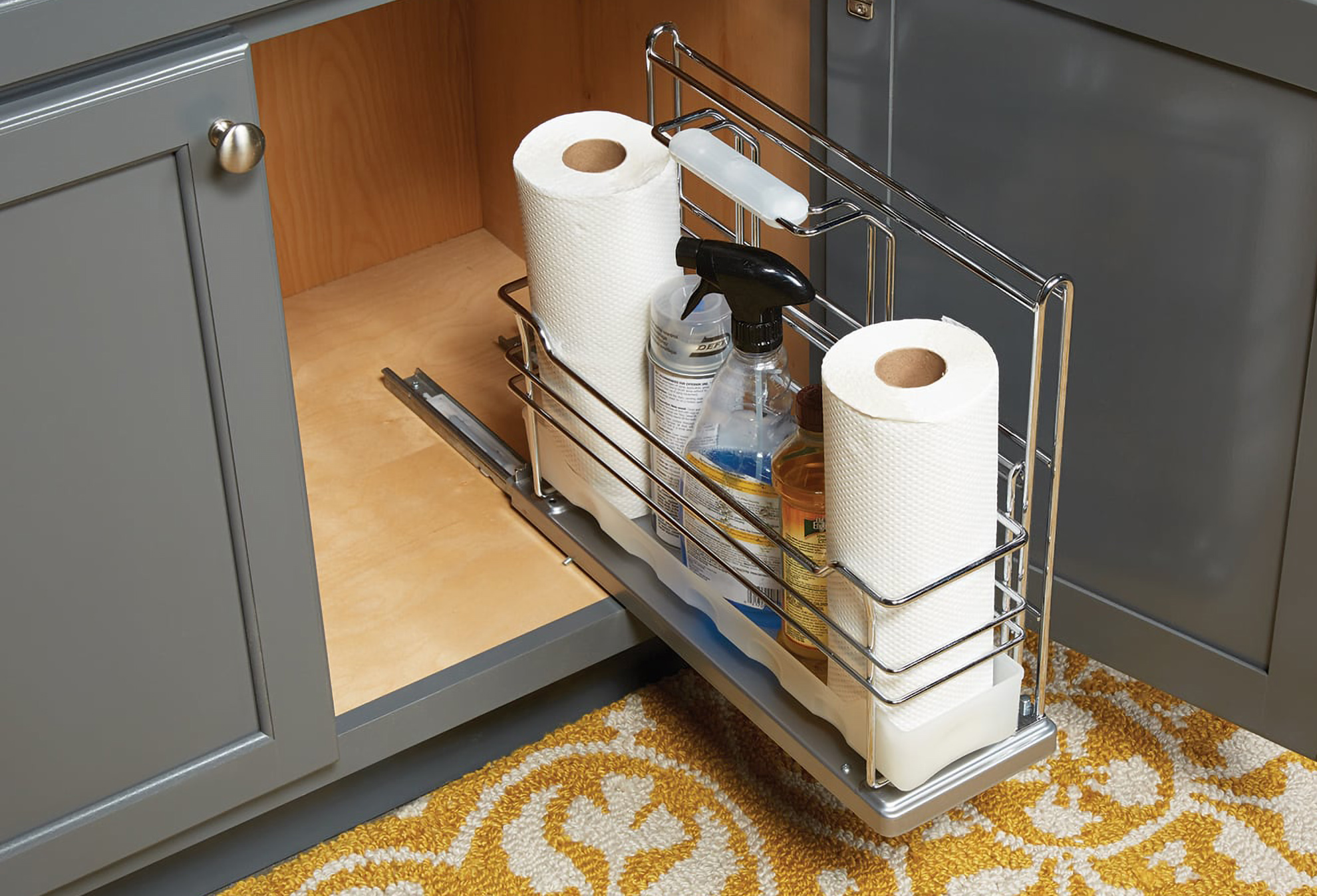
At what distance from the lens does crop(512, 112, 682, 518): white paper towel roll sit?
1034mm

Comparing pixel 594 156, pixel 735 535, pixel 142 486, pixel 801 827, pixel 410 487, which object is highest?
pixel 594 156

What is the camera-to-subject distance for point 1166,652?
1.05 metres

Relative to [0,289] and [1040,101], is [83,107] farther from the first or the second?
Answer: [1040,101]

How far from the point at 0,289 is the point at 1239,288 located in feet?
2.25

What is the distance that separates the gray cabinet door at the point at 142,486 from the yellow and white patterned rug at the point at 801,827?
0.17 metres

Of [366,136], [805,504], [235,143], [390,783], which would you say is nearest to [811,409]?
[805,504]

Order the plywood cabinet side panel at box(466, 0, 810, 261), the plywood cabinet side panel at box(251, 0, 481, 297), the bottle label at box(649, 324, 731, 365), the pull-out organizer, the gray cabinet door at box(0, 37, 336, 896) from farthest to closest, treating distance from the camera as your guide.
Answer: the plywood cabinet side panel at box(251, 0, 481, 297)
the plywood cabinet side panel at box(466, 0, 810, 261)
the bottle label at box(649, 324, 731, 365)
the pull-out organizer
the gray cabinet door at box(0, 37, 336, 896)

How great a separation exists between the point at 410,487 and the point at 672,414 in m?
0.39

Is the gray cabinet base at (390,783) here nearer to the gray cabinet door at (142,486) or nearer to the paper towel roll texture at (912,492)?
the gray cabinet door at (142,486)

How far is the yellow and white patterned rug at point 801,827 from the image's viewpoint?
3.81 feet

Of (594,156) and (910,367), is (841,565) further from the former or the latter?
(594,156)

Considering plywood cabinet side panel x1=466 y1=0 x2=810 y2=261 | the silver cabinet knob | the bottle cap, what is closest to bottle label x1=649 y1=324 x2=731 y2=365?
the bottle cap

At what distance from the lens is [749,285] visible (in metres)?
0.92

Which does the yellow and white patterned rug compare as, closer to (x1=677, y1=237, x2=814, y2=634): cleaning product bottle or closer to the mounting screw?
(x1=677, y1=237, x2=814, y2=634): cleaning product bottle
